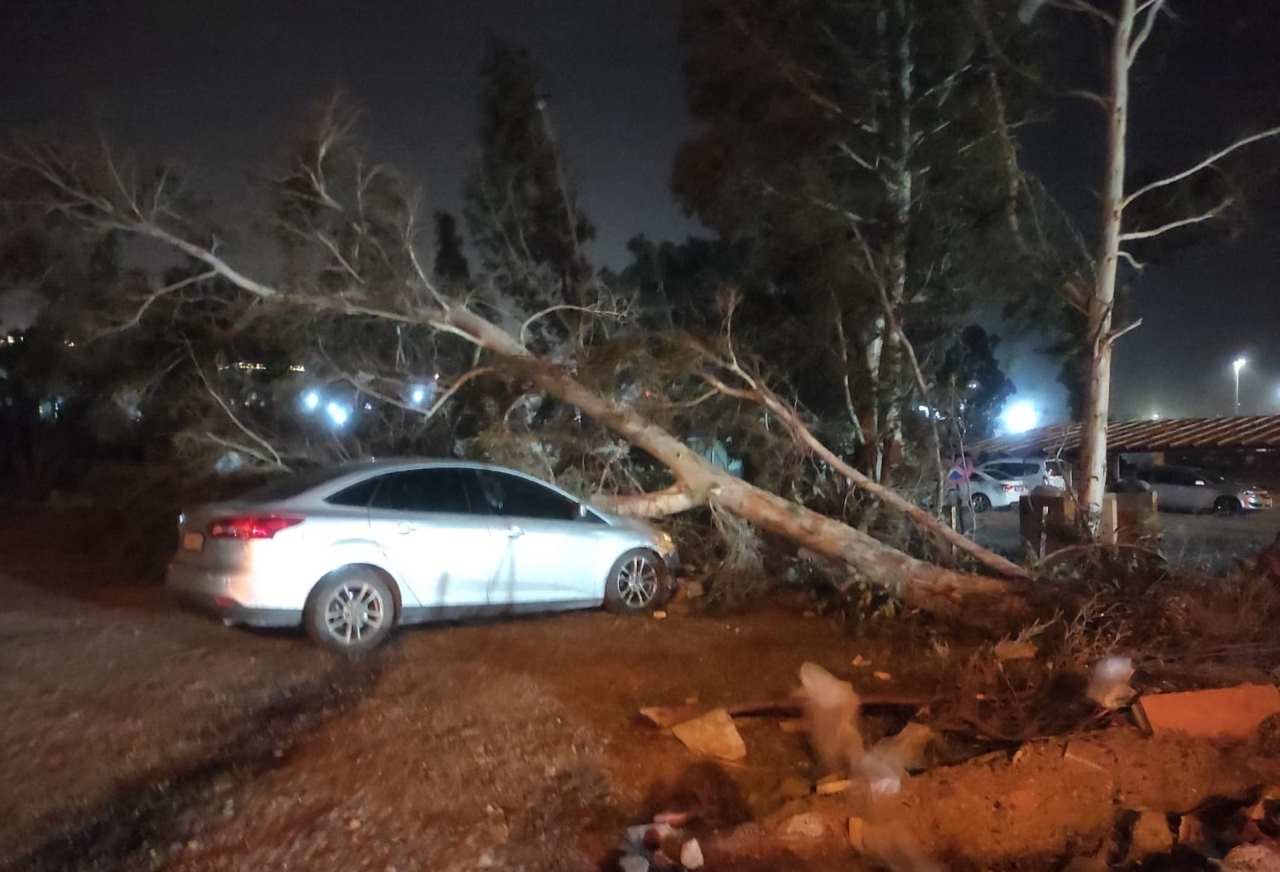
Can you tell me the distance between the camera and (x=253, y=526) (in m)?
7.98

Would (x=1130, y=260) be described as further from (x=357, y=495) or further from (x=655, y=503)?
(x=357, y=495)

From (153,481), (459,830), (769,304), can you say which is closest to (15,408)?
(153,481)

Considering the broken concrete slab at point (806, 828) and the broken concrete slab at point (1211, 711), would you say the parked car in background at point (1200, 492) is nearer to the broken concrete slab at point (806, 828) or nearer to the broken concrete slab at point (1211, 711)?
the broken concrete slab at point (1211, 711)

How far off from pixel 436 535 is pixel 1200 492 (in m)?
24.3

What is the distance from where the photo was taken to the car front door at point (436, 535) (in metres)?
8.56

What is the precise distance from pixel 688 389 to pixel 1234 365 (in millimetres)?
39968

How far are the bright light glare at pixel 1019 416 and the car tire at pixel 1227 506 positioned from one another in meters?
20.4

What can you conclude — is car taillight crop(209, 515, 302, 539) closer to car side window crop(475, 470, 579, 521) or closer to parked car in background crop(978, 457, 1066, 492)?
car side window crop(475, 470, 579, 521)

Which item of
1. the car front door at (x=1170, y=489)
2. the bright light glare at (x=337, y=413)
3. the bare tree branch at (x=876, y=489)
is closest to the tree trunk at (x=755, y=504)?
the bare tree branch at (x=876, y=489)

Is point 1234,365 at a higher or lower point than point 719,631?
higher

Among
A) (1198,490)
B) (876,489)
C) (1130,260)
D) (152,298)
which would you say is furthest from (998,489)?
(152,298)

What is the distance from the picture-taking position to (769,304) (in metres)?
17.1

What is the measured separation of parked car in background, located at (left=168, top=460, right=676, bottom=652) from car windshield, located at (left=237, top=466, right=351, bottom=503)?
20mm

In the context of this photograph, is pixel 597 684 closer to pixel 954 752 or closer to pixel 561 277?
pixel 954 752
